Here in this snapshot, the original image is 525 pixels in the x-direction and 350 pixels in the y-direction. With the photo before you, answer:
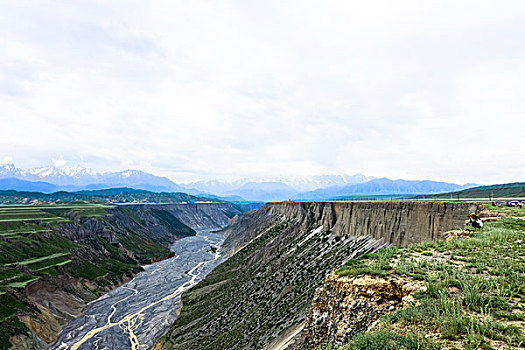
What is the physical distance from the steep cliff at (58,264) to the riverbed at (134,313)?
304 centimetres

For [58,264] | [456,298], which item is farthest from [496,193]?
[58,264]

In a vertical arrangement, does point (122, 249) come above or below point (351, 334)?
below

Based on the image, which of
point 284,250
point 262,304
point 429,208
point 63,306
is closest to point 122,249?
point 63,306

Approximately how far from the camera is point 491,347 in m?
6.22

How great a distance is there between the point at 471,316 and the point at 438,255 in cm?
644

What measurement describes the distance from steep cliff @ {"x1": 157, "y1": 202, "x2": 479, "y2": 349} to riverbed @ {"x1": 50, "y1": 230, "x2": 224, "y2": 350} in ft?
16.7

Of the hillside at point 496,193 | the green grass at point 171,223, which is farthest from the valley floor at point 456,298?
the green grass at point 171,223

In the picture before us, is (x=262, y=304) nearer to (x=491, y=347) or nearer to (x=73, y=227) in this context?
(x=491, y=347)

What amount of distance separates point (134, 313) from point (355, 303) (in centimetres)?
5420

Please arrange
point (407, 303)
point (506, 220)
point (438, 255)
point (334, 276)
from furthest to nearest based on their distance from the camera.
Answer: point (506, 220)
point (438, 255)
point (334, 276)
point (407, 303)

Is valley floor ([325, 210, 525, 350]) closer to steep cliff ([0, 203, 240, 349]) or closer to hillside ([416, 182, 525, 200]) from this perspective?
hillside ([416, 182, 525, 200])

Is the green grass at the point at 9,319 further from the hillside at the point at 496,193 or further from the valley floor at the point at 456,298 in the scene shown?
the hillside at the point at 496,193

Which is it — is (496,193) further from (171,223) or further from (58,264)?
(171,223)

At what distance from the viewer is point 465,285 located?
8.93m
